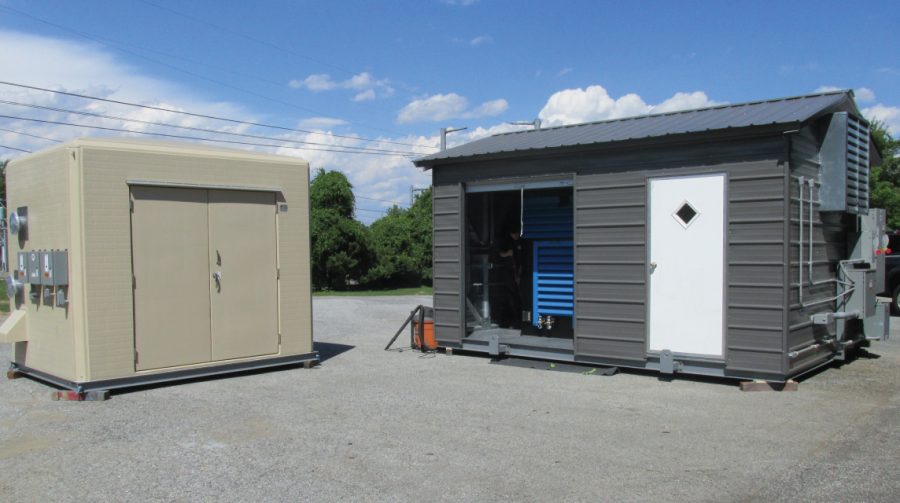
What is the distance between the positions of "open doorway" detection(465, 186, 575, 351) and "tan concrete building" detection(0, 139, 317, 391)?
2689 millimetres

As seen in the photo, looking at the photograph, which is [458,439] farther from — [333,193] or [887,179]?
[887,179]

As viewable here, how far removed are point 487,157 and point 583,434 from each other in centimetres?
468

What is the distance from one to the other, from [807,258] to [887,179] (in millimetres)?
27174

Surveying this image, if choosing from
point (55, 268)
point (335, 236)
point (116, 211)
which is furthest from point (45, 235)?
point (335, 236)

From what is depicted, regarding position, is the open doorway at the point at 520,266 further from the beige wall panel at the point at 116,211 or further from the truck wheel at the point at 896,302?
the truck wheel at the point at 896,302

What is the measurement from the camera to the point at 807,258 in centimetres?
766

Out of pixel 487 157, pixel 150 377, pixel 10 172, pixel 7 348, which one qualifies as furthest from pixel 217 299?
pixel 7 348

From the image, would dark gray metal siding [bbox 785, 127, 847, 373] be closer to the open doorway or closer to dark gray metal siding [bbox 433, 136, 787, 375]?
dark gray metal siding [bbox 433, 136, 787, 375]

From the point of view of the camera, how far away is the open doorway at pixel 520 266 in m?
10.1

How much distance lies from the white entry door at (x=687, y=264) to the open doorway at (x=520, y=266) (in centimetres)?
185

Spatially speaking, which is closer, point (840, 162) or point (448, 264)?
point (840, 162)

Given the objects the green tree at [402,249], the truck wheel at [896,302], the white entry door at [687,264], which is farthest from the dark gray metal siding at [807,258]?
the green tree at [402,249]

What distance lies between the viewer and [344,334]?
40.5ft

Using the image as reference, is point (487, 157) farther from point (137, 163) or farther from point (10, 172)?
point (10, 172)
